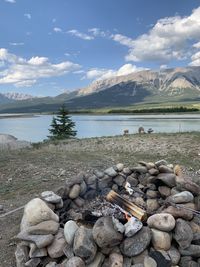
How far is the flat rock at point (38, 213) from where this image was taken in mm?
5172

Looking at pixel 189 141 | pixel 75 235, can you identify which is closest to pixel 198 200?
pixel 75 235

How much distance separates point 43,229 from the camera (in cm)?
495

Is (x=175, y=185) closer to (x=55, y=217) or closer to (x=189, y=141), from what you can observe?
(x=55, y=217)

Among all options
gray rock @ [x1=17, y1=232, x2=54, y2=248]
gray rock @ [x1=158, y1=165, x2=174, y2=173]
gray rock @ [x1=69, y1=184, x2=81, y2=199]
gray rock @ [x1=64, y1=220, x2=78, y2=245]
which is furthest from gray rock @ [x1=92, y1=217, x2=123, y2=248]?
gray rock @ [x1=158, y1=165, x2=174, y2=173]

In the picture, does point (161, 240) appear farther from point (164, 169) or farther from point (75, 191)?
point (75, 191)

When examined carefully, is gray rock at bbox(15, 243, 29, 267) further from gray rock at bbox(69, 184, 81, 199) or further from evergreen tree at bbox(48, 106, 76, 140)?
evergreen tree at bbox(48, 106, 76, 140)

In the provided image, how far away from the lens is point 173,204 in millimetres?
5523

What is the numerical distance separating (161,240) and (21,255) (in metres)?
1.96

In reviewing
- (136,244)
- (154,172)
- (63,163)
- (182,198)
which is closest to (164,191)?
(154,172)

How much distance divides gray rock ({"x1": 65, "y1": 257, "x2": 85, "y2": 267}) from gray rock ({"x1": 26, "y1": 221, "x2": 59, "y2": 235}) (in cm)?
65

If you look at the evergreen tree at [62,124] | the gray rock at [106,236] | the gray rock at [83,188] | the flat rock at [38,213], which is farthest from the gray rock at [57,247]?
the evergreen tree at [62,124]

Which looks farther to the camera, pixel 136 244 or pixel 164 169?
pixel 164 169

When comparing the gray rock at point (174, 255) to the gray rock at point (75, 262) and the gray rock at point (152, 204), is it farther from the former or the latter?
the gray rock at point (152, 204)

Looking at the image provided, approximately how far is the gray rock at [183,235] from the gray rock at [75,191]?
6.81ft
